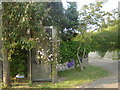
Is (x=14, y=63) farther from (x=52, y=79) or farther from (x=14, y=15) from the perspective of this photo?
(x=14, y=15)

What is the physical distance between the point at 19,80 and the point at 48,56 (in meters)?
1.86

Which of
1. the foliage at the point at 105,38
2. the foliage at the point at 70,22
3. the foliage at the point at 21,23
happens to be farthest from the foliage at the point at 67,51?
the foliage at the point at 21,23

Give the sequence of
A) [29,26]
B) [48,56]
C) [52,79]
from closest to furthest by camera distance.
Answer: [29,26] < [48,56] < [52,79]

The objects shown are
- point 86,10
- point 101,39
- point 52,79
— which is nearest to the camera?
point 52,79

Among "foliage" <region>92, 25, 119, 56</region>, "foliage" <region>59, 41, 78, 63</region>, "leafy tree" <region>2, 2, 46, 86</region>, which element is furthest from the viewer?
"foliage" <region>92, 25, 119, 56</region>

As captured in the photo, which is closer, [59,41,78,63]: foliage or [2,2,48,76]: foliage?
[2,2,48,76]: foliage

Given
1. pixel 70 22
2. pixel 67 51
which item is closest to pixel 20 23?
pixel 67 51

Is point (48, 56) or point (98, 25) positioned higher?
point (98, 25)

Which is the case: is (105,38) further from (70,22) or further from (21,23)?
(21,23)

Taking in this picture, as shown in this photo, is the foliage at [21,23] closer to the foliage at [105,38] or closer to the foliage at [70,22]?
the foliage at [70,22]

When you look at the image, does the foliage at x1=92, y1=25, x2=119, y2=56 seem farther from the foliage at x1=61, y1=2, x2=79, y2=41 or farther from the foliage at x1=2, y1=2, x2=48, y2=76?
the foliage at x1=2, y1=2, x2=48, y2=76

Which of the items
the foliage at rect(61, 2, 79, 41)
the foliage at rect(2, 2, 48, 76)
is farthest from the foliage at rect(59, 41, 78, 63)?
the foliage at rect(2, 2, 48, 76)

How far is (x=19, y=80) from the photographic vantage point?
5.08 metres

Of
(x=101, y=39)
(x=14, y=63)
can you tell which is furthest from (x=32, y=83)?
(x=101, y=39)
